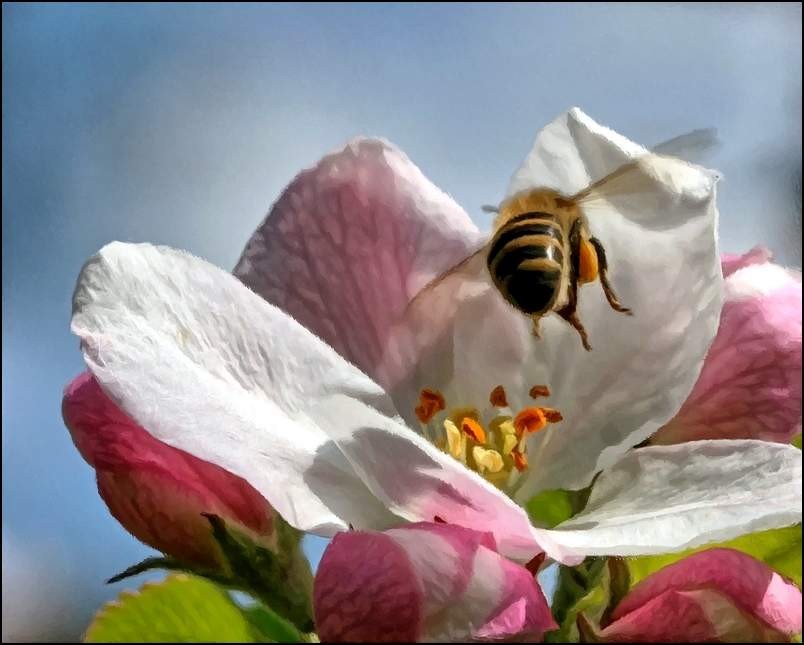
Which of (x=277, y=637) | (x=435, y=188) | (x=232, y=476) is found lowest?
(x=277, y=637)

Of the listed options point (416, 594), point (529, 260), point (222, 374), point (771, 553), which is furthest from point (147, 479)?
point (771, 553)

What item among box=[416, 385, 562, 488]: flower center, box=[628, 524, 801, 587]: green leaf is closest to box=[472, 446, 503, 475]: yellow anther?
box=[416, 385, 562, 488]: flower center

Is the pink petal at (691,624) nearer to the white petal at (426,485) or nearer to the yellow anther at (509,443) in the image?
the white petal at (426,485)

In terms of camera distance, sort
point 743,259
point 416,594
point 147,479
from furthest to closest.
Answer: point 743,259 → point 147,479 → point 416,594

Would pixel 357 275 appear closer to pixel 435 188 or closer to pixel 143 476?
pixel 435 188

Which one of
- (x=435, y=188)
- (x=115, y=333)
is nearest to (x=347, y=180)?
(x=435, y=188)

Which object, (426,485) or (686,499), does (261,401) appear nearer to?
(426,485)
